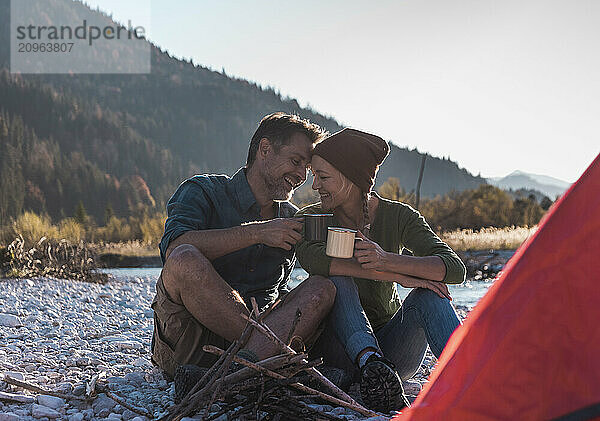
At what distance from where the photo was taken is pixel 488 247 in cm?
1148

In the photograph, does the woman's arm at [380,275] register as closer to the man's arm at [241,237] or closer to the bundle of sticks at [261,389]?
the man's arm at [241,237]

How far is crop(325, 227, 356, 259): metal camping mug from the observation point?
6.86 ft

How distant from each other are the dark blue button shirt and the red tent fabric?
1.70m

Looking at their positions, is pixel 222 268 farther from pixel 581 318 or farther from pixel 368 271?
pixel 581 318

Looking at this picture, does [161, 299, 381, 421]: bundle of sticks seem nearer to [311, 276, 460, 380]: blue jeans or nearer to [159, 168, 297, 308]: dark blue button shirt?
[311, 276, 460, 380]: blue jeans

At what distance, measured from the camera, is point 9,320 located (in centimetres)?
394

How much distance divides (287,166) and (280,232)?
21.5 inches

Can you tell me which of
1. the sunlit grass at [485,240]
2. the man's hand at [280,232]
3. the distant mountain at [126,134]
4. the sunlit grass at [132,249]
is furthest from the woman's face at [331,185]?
the distant mountain at [126,134]

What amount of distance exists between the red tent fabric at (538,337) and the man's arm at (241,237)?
138 centimetres

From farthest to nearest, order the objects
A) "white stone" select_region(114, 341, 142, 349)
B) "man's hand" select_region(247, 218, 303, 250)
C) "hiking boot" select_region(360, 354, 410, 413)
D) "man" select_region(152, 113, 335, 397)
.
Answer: "white stone" select_region(114, 341, 142, 349) < "man's hand" select_region(247, 218, 303, 250) < "man" select_region(152, 113, 335, 397) < "hiking boot" select_region(360, 354, 410, 413)

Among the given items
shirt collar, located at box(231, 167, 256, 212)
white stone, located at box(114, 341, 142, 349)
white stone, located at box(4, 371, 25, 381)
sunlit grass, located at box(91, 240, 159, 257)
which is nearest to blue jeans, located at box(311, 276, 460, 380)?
shirt collar, located at box(231, 167, 256, 212)

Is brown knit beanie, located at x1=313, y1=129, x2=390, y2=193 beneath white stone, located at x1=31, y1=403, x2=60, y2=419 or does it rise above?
above

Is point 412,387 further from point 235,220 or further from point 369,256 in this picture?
point 235,220

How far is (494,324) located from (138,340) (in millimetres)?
3181
